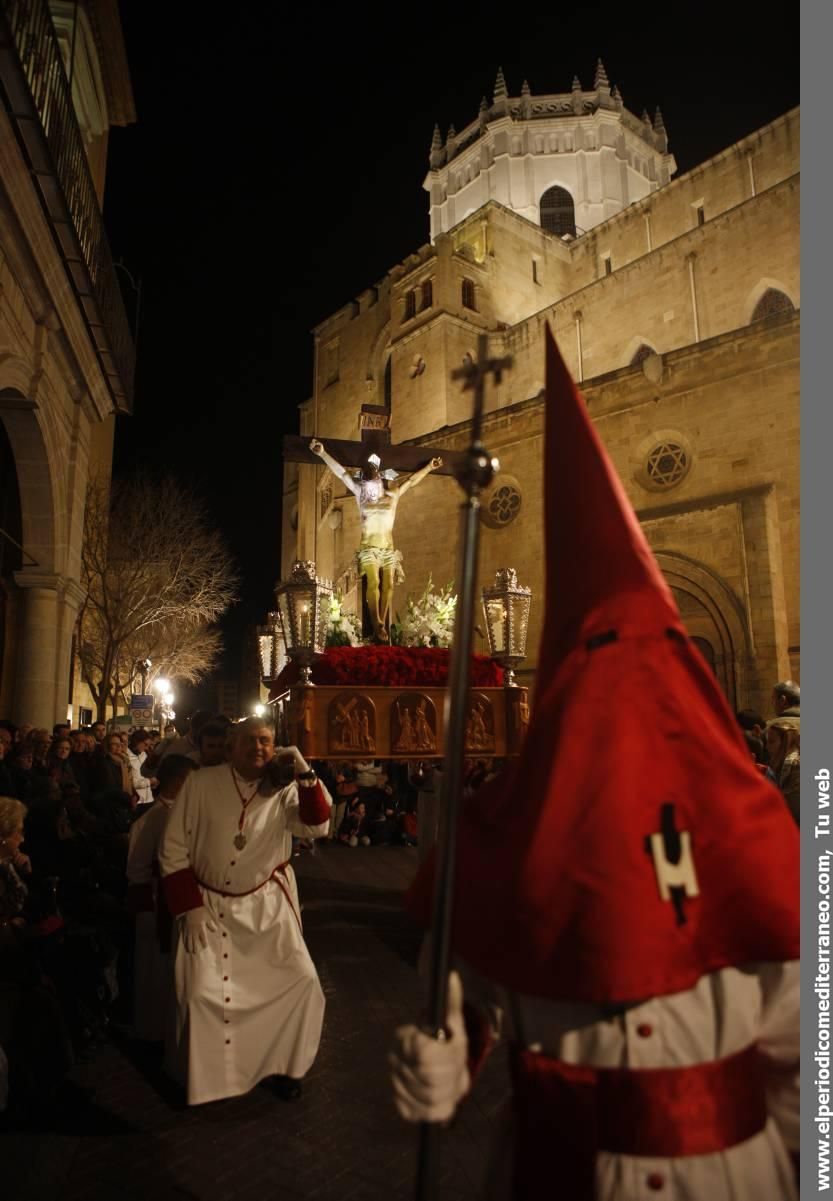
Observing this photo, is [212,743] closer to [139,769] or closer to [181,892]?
[181,892]

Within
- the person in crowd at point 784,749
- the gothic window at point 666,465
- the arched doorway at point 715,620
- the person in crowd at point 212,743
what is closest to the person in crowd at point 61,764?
the person in crowd at point 212,743

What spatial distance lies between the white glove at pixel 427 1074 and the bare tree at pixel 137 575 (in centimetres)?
2110

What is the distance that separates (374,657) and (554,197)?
140 ft

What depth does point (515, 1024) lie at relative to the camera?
1606 millimetres

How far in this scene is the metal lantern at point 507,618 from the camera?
6.65 metres

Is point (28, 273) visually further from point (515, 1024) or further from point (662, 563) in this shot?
point (662, 563)

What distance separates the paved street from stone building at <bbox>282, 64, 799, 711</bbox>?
11.5ft

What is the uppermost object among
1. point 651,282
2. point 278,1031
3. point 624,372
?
point 651,282

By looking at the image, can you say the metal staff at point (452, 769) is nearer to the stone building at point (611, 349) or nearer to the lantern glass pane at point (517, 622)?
the stone building at point (611, 349)

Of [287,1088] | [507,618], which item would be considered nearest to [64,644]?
[507,618]

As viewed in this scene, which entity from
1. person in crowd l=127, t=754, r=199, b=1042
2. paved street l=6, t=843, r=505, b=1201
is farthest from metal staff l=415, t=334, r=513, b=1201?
person in crowd l=127, t=754, r=199, b=1042

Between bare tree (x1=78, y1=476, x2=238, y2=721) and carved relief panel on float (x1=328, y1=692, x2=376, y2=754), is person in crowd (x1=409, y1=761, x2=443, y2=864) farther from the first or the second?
bare tree (x1=78, y1=476, x2=238, y2=721)

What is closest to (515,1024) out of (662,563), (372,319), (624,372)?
(662,563)

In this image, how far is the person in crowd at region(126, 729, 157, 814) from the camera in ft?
36.0
